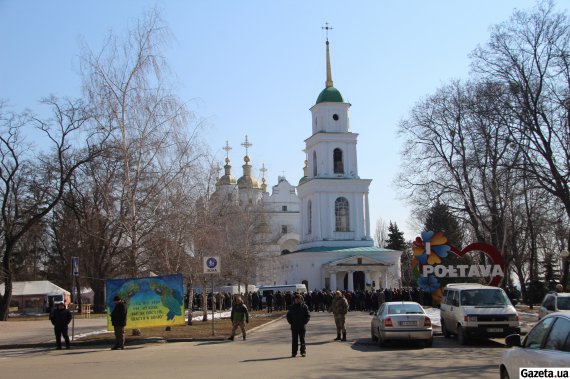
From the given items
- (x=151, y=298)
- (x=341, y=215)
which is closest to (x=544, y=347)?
(x=151, y=298)

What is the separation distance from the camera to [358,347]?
65.0 feet

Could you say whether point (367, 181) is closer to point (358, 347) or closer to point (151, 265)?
point (151, 265)

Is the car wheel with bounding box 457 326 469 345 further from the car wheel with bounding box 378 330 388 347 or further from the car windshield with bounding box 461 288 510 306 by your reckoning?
the car wheel with bounding box 378 330 388 347

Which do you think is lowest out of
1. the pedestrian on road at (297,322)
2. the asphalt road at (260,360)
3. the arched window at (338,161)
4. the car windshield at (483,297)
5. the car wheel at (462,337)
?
the asphalt road at (260,360)

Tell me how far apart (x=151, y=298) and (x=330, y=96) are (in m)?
53.4

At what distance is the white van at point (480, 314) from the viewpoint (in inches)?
754

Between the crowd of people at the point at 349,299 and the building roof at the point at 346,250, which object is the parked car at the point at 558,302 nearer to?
the crowd of people at the point at 349,299

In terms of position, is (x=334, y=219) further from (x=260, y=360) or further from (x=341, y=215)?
(x=260, y=360)

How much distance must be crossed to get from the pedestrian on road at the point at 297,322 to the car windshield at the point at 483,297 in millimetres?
5402

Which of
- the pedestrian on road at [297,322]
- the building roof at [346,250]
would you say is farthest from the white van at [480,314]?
the building roof at [346,250]

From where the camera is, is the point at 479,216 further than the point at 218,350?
Yes

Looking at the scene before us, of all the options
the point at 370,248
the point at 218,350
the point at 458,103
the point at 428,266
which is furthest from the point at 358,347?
the point at 370,248

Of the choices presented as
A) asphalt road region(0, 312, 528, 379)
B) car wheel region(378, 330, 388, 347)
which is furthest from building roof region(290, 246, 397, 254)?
car wheel region(378, 330, 388, 347)

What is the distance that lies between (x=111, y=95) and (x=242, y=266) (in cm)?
3057
